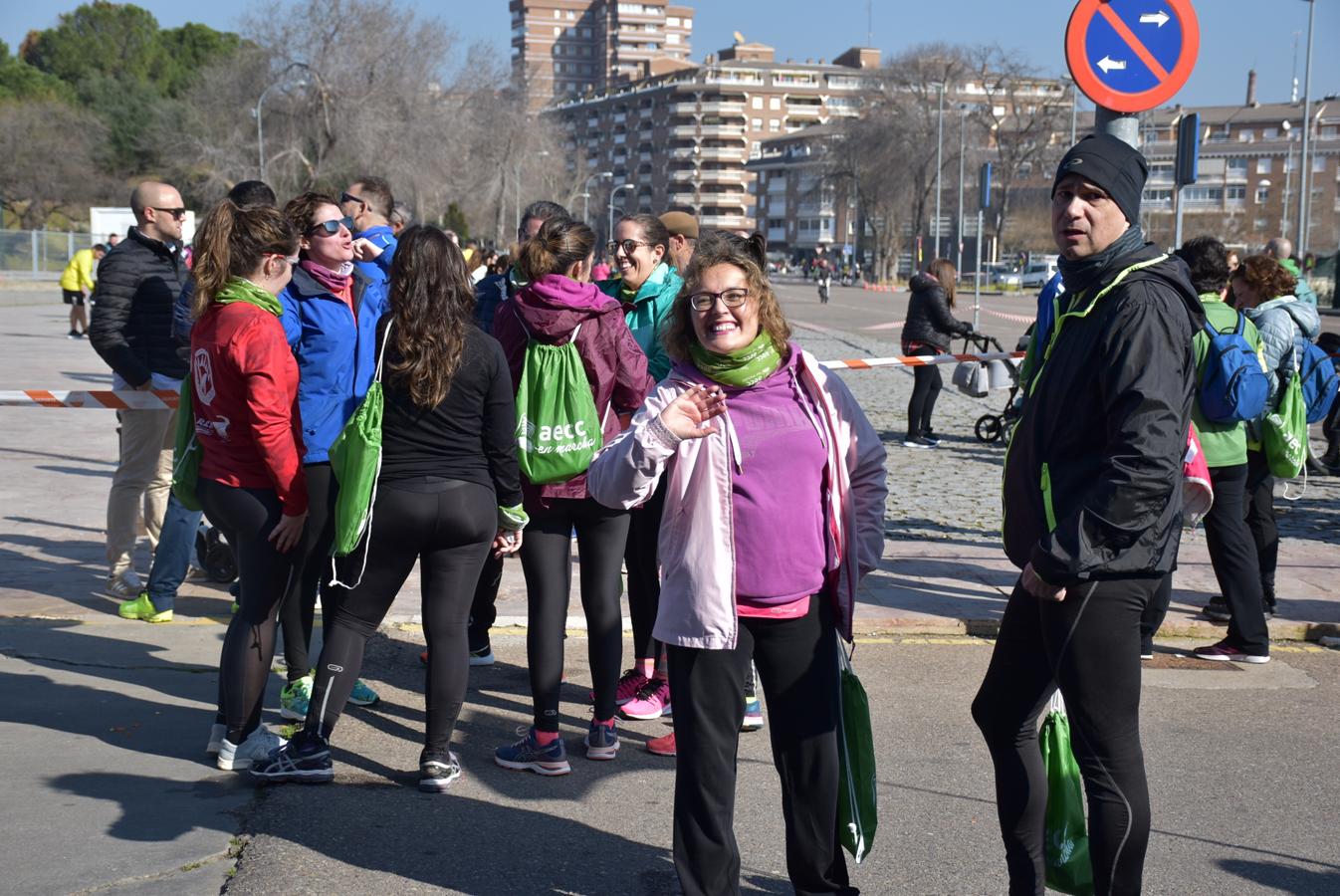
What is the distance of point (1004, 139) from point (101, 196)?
170 ft

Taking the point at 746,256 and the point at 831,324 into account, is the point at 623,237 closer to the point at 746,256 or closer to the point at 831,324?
the point at 746,256

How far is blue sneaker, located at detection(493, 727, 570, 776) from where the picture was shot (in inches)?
189

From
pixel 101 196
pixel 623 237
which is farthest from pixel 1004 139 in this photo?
pixel 623 237

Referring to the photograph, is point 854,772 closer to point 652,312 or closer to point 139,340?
point 652,312

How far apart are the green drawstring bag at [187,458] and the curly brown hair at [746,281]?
207 centimetres

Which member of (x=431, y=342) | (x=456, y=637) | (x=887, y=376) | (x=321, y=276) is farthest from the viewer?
(x=887, y=376)

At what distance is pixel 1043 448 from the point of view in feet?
10.8

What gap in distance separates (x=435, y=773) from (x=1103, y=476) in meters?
2.56

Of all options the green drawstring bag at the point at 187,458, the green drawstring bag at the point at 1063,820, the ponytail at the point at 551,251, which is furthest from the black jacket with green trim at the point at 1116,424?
the green drawstring bag at the point at 187,458

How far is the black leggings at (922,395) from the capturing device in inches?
535

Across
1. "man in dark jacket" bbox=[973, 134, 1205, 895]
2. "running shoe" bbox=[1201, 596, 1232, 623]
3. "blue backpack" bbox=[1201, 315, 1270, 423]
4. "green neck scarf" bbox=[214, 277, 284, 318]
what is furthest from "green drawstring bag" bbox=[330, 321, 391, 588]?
"running shoe" bbox=[1201, 596, 1232, 623]

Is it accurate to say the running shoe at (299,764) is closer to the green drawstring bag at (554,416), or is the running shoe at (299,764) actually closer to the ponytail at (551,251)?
the green drawstring bag at (554,416)

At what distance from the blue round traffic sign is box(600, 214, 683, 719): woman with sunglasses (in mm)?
2397

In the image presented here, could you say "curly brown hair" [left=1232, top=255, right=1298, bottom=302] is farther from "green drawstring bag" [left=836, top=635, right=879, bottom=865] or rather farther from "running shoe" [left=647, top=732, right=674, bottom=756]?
"green drawstring bag" [left=836, top=635, right=879, bottom=865]
